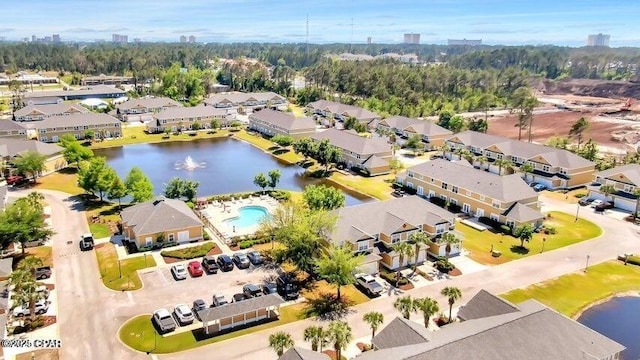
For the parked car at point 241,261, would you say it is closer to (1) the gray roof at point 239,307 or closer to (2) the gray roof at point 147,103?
(1) the gray roof at point 239,307

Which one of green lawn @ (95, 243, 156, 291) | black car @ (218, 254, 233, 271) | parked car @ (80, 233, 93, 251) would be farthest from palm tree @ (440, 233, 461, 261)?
parked car @ (80, 233, 93, 251)

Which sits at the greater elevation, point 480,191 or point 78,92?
point 78,92

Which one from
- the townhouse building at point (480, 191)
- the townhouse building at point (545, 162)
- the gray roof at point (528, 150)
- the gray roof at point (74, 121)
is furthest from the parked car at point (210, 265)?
the gray roof at point (74, 121)

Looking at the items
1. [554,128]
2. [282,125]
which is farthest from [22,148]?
[554,128]

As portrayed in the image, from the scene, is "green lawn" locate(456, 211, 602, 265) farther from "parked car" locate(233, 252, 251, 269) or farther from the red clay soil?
the red clay soil

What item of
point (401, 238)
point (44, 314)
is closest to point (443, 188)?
point (401, 238)

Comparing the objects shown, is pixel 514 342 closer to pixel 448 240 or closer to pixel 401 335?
pixel 401 335
